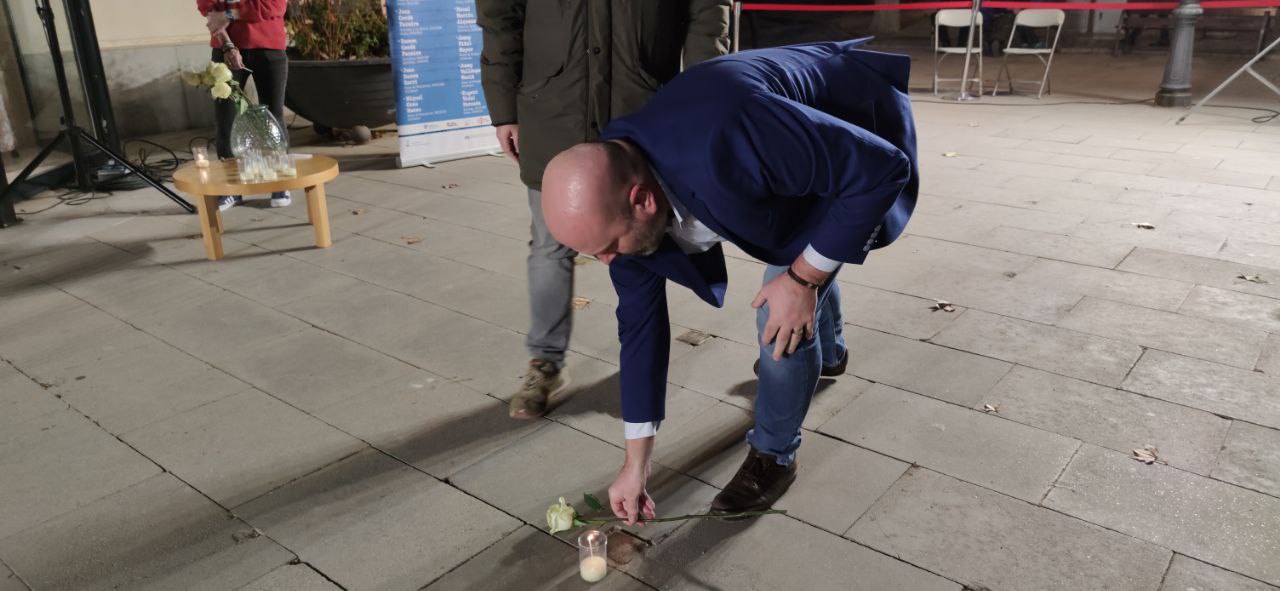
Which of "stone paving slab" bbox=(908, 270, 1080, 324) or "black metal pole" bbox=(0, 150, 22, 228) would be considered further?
"black metal pole" bbox=(0, 150, 22, 228)

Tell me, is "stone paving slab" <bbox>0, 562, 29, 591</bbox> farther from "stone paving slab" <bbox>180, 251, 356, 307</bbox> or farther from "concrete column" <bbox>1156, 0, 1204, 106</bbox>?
"concrete column" <bbox>1156, 0, 1204, 106</bbox>

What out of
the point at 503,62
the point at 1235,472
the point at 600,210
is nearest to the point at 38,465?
the point at 503,62

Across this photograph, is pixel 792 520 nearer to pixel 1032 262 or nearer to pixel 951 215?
pixel 1032 262

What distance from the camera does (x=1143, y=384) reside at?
328cm

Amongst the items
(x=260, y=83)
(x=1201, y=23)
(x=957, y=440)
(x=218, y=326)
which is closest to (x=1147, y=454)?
(x=957, y=440)

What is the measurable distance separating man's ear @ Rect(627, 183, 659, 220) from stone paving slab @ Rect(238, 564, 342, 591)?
1230mm

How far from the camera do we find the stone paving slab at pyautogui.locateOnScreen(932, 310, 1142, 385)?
3.41m

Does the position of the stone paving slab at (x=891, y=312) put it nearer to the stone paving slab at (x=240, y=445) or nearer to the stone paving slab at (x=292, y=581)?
the stone paving slab at (x=240, y=445)

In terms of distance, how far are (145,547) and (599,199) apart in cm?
163

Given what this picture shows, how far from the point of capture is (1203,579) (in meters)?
2.27

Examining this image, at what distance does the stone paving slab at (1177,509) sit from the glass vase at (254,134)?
3881mm

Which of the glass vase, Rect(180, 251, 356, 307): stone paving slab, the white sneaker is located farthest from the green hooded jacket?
the white sneaker

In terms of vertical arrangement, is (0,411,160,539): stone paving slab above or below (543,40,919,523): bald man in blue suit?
below

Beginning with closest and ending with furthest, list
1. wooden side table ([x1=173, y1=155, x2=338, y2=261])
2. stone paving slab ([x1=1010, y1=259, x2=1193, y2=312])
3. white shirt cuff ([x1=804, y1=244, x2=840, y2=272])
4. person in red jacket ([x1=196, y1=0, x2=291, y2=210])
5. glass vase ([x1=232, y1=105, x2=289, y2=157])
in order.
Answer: white shirt cuff ([x1=804, y1=244, x2=840, y2=272]) < stone paving slab ([x1=1010, y1=259, x2=1193, y2=312]) < wooden side table ([x1=173, y1=155, x2=338, y2=261]) < glass vase ([x1=232, y1=105, x2=289, y2=157]) < person in red jacket ([x1=196, y1=0, x2=291, y2=210])
